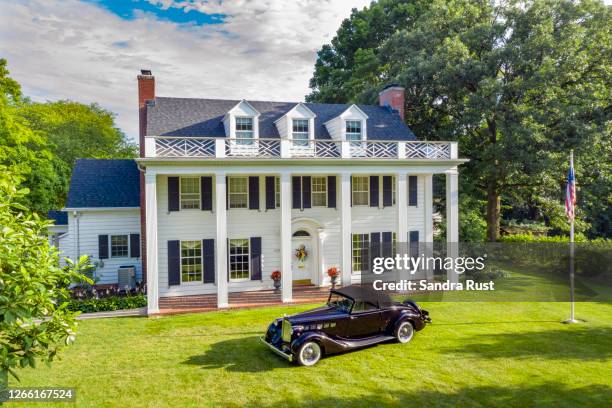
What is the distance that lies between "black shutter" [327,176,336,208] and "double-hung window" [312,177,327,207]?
0.18m

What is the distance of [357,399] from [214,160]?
10850 millimetres

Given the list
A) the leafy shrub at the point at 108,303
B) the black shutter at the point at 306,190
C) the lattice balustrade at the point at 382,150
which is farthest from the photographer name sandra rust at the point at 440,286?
the leafy shrub at the point at 108,303

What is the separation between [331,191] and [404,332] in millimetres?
9506

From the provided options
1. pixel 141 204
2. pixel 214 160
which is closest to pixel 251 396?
pixel 214 160

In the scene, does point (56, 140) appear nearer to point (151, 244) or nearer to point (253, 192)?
point (253, 192)

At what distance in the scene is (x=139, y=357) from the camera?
11477 mm

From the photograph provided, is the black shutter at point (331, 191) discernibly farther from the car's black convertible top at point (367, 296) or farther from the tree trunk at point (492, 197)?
the tree trunk at point (492, 197)

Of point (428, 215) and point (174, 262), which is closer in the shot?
point (174, 262)

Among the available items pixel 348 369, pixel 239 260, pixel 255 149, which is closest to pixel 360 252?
pixel 239 260

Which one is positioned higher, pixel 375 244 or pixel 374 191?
pixel 374 191

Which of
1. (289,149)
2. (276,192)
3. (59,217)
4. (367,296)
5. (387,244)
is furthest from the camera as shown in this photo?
(59,217)

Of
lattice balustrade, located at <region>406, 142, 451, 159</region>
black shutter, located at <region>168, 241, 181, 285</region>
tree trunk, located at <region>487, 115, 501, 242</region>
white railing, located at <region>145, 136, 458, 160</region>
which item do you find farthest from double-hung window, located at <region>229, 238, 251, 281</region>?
tree trunk, located at <region>487, 115, 501, 242</region>

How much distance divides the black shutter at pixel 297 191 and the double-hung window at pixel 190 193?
14.6ft

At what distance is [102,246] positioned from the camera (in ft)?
68.1
